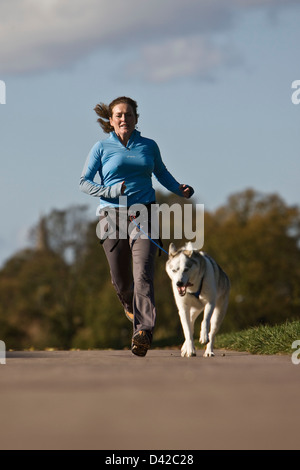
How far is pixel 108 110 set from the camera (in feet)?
34.8

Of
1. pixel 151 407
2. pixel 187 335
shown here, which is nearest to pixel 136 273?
pixel 187 335

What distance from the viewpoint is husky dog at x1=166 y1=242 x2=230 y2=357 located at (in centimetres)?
1108

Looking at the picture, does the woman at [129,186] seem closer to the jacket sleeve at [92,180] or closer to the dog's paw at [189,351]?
the jacket sleeve at [92,180]

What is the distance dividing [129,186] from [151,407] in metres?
5.02

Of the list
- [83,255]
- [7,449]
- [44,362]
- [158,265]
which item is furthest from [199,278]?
[83,255]

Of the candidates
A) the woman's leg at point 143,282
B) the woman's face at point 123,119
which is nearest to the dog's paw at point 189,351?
the woman's leg at point 143,282

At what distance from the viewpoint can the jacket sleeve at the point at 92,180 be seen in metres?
9.93

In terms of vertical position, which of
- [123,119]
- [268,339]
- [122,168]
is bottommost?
[268,339]

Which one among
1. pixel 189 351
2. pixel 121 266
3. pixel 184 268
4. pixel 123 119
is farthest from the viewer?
pixel 184 268

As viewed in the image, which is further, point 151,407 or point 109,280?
point 109,280

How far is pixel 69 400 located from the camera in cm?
576

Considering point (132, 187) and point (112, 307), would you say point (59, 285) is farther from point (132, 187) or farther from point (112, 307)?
point (132, 187)

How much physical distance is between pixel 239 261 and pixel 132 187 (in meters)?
48.2

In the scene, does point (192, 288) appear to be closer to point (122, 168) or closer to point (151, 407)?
point (122, 168)
